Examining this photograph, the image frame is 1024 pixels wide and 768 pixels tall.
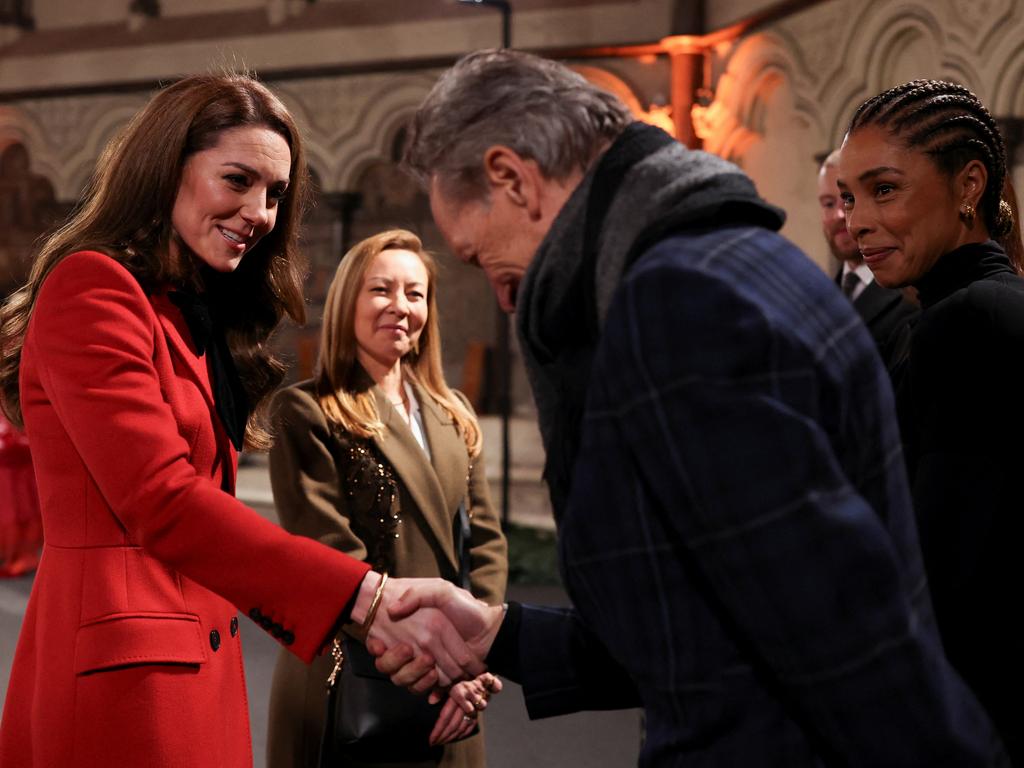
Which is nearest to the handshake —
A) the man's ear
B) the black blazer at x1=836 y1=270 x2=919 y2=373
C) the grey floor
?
the man's ear

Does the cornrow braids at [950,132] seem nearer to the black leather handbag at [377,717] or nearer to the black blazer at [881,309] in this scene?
the black blazer at [881,309]

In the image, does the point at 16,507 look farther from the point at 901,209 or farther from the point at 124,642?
the point at 901,209

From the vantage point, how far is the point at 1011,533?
5.03 ft

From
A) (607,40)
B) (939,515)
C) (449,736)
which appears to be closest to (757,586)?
(939,515)

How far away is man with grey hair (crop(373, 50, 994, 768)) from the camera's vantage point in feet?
3.53

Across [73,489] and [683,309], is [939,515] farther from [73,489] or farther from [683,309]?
[73,489]

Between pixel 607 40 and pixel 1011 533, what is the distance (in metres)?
8.50

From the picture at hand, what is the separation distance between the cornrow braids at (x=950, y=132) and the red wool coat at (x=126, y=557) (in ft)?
3.53

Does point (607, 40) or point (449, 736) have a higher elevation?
point (607, 40)

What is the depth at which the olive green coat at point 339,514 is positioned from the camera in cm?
273

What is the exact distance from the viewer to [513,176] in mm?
1357

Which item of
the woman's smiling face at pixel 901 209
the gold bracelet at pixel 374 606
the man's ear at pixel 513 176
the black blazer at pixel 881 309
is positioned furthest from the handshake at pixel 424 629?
the black blazer at pixel 881 309

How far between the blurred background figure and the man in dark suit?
4990mm

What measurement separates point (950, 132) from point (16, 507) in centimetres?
629
